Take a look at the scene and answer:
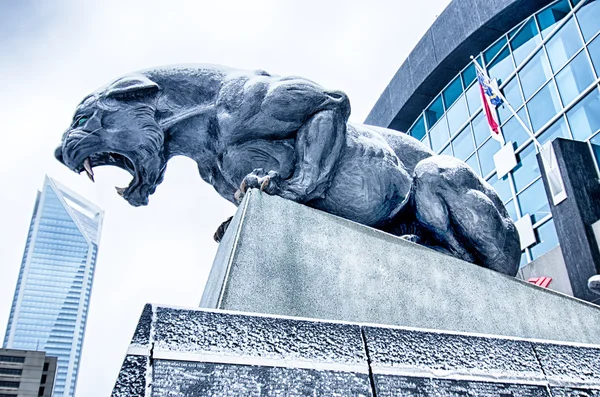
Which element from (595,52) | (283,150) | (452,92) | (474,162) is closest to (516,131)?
(474,162)

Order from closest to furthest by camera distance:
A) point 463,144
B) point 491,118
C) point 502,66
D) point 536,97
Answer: point 491,118 < point 536,97 < point 502,66 < point 463,144

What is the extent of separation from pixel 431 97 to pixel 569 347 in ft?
82.9

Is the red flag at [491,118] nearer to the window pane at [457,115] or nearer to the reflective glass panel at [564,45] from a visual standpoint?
the reflective glass panel at [564,45]

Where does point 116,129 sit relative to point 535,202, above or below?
below

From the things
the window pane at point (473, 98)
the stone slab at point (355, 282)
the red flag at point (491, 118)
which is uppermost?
the window pane at point (473, 98)

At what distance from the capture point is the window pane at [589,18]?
60.6ft

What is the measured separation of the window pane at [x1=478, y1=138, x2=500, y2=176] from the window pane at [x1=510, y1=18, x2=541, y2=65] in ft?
11.2

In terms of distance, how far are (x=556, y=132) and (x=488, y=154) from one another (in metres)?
3.76

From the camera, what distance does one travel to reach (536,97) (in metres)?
20.6

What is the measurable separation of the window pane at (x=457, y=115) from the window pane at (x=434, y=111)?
0.75 m

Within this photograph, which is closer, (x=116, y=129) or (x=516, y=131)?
(x=116, y=129)

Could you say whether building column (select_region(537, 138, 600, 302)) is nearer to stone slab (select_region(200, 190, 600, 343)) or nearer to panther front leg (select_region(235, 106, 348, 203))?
stone slab (select_region(200, 190, 600, 343))

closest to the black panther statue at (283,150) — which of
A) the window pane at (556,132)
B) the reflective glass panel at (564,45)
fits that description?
the window pane at (556,132)

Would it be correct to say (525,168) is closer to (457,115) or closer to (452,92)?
(457,115)
